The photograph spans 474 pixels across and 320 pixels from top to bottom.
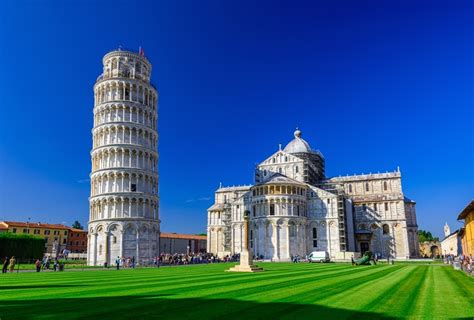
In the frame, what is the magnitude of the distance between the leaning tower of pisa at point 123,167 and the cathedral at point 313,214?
22316 mm

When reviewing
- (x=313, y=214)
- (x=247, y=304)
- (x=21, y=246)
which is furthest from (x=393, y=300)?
(x=313, y=214)

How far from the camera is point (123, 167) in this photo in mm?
58906

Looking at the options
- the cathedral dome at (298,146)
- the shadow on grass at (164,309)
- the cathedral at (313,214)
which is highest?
the cathedral dome at (298,146)

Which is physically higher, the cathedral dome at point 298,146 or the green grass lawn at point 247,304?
the cathedral dome at point 298,146

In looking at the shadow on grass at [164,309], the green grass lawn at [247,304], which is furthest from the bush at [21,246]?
the shadow on grass at [164,309]

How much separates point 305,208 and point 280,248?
1022 cm

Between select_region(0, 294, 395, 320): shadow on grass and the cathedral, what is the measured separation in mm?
57916

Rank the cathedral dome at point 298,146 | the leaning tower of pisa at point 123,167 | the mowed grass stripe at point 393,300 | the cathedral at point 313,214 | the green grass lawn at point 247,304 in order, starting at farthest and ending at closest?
the cathedral dome at point 298,146 → the cathedral at point 313,214 → the leaning tower of pisa at point 123,167 → the mowed grass stripe at point 393,300 → the green grass lawn at point 247,304

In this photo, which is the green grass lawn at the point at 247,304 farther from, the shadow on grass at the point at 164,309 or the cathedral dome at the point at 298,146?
the cathedral dome at the point at 298,146

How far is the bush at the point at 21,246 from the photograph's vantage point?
194 feet

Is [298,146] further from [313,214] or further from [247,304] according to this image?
[247,304]

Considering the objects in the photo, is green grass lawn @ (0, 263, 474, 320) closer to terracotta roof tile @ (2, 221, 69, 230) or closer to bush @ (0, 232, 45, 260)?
bush @ (0, 232, 45, 260)

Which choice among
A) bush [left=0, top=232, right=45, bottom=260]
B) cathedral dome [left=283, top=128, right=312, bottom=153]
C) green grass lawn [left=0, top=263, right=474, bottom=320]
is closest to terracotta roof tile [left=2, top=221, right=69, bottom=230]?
bush [left=0, top=232, right=45, bottom=260]

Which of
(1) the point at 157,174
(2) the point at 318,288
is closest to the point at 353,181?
(1) the point at 157,174
